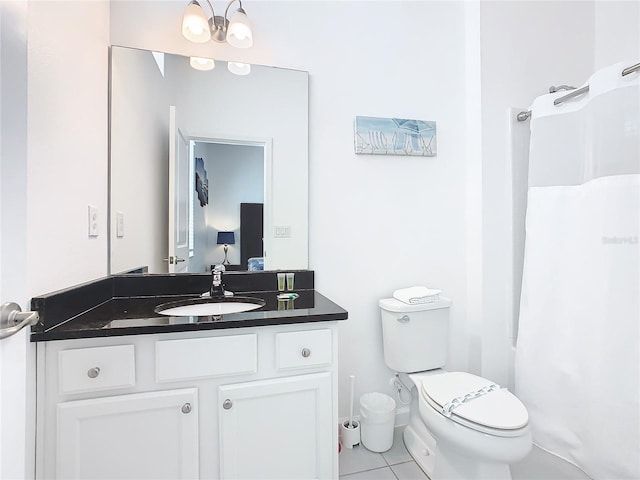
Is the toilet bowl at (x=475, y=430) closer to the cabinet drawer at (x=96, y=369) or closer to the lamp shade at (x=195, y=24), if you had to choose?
the cabinet drawer at (x=96, y=369)

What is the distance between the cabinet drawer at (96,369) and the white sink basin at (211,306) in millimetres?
358

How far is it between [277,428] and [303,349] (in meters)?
0.28

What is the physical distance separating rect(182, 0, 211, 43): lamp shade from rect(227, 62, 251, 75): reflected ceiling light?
0.50 ft

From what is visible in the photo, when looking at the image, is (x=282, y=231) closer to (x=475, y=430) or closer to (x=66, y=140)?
(x=66, y=140)

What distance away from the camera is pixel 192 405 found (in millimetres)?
1042

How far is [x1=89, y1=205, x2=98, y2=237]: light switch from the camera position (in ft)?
4.24

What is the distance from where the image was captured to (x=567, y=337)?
154cm

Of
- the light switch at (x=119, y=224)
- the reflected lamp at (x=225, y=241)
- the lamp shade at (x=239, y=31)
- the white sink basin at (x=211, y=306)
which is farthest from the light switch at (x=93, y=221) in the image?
the lamp shade at (x=239, y=31)

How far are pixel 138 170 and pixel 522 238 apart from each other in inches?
81.2

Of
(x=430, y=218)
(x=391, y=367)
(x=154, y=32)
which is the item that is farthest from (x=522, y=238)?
(x=154, y=32)

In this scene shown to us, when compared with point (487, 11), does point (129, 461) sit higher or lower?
lower

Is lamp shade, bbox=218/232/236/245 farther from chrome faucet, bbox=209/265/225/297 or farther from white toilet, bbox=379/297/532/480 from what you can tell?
white toilet, bbox=379/297/532/480

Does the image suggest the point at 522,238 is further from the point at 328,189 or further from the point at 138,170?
the point at 138,170

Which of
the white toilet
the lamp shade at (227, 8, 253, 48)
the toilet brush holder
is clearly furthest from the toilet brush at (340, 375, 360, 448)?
the lamp shade at (227, 8, 253, 48)
